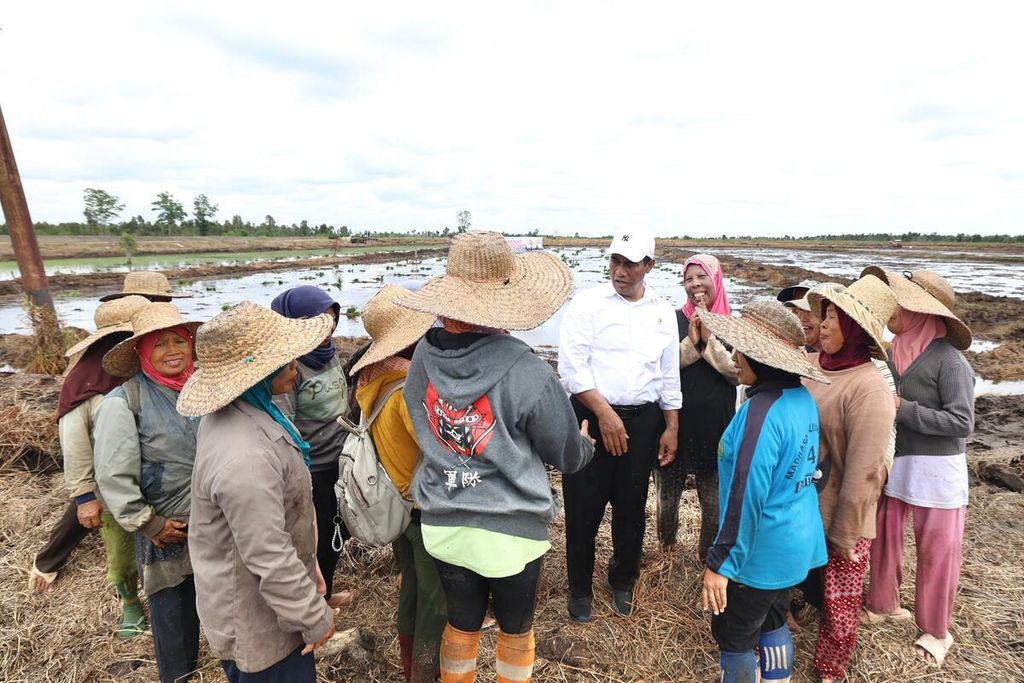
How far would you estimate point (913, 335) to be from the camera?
8.30 ft

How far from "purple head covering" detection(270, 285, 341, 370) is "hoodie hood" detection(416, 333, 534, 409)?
41.8 inches

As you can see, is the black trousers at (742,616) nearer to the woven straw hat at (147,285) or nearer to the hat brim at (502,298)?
the hat brim at (502,298)

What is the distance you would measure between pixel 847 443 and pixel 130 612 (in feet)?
11.7

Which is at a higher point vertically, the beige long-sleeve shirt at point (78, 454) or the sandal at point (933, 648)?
the beige long-sleeve shirt at point (78, 454)

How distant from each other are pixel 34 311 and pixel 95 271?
2310 centimetres

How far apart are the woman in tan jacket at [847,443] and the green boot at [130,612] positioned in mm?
3333

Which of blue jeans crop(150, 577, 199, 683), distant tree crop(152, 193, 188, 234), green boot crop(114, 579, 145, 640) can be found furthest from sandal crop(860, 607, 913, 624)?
distant tree crop(152, 193, 188, 234)

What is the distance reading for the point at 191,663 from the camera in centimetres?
220

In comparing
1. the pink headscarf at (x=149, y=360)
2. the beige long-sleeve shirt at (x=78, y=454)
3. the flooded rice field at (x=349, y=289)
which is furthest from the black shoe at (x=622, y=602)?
the flooded rice field at (x=349, y=289)

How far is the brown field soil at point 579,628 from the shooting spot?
7.76ft

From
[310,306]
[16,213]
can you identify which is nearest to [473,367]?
[310,306]

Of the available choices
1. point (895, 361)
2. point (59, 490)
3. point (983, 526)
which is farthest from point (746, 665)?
point (59, 490)

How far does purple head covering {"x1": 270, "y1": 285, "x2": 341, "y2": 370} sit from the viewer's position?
2498mm

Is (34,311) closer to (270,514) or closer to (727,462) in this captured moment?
(270,514)
